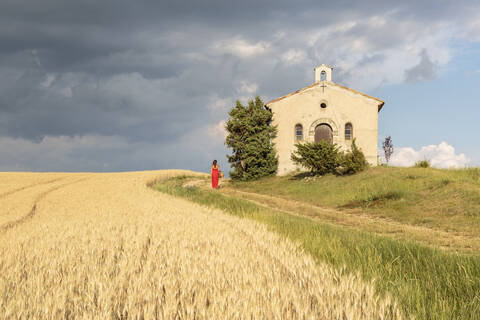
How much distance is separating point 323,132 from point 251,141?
638 centimetres

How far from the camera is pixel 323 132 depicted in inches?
1139

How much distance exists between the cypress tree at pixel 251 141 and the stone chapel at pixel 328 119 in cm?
104

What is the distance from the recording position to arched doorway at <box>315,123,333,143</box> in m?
28.8

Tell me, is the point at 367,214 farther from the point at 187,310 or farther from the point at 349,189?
the point at 187,310

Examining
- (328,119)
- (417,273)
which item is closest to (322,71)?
(328,119)

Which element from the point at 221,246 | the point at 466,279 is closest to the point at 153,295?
the point at 221,246

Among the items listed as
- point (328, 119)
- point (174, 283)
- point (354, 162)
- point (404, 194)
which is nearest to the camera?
point (174, 283)

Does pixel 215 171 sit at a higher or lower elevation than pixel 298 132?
lower

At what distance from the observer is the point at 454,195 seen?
13852 millimetres

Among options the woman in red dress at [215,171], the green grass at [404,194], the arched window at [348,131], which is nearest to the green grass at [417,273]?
the green grass at [404,194]

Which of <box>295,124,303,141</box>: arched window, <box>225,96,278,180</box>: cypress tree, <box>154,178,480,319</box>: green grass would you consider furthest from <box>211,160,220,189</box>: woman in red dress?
<box>154,178,480,319</box>: green grass

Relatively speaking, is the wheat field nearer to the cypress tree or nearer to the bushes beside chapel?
the bushes beside chapel

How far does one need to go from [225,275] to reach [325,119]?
27.9 m

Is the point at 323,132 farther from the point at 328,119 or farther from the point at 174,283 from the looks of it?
the point at 174,283
